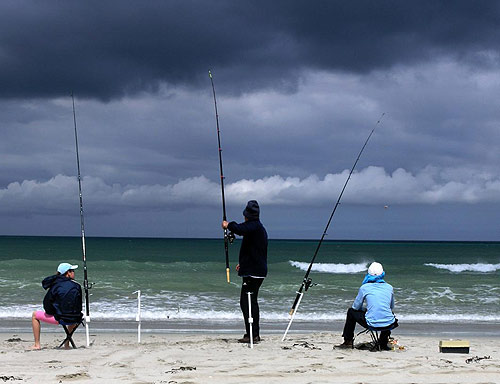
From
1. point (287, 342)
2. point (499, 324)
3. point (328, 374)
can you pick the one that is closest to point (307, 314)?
point (499, 324)

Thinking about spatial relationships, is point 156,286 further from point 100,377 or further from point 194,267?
point 194,267

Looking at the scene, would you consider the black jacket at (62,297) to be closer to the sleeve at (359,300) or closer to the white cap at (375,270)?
the sleeve at (359,300)

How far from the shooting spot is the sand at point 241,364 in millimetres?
4980

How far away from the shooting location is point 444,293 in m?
15.6

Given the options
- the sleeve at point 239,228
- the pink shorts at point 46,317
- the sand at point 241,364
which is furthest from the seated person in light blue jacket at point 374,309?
the pink shorts at point 46,317

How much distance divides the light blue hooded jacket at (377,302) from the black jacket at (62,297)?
114 inches

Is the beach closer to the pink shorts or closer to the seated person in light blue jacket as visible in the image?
the seated person in light blue jacket

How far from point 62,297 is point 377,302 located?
320 centimetres

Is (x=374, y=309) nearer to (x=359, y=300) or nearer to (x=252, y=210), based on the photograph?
(x=359, y=300)

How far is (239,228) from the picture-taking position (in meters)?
6.34

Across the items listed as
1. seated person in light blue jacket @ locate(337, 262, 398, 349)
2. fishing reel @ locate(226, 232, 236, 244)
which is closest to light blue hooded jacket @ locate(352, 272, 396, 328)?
seated person in light blue jacket @ locate(337, 262, 398, 349)

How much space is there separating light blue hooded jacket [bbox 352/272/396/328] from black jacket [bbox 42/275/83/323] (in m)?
2.89

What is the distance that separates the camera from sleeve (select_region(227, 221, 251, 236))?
629cm

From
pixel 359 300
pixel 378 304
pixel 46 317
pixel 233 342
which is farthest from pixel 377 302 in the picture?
pixel 46 317
